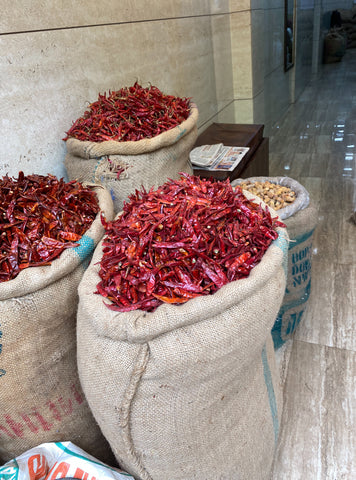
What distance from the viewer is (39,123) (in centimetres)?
178

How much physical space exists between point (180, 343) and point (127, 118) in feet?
4.00

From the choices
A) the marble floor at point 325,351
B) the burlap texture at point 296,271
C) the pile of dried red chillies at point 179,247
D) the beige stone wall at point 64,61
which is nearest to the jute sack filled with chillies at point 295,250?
the burlap texture at point 296,271

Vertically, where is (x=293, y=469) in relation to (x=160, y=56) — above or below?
below

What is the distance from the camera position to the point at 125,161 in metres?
1.69

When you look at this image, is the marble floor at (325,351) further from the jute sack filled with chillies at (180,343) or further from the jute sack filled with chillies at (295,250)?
the jute sack filled with chillies at (180,343)

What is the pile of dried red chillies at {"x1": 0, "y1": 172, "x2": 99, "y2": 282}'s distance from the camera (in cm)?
120

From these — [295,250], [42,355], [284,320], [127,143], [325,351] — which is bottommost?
[325,351]

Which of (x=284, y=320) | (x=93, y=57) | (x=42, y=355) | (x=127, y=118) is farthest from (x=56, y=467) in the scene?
(x=93, y=57)

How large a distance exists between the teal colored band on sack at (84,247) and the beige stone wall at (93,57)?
0.63 m

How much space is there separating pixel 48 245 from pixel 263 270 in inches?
27.2

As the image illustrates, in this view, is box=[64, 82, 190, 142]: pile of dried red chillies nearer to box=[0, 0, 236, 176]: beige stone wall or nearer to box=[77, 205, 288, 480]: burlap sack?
box=[0, 0, 236, 176]: beige stone wall

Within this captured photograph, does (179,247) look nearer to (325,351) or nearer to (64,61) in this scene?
(64,61)

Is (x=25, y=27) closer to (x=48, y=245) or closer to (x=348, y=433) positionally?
(x=48, y=245)

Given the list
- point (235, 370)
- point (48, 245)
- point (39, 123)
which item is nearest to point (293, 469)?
point (235, 370)
